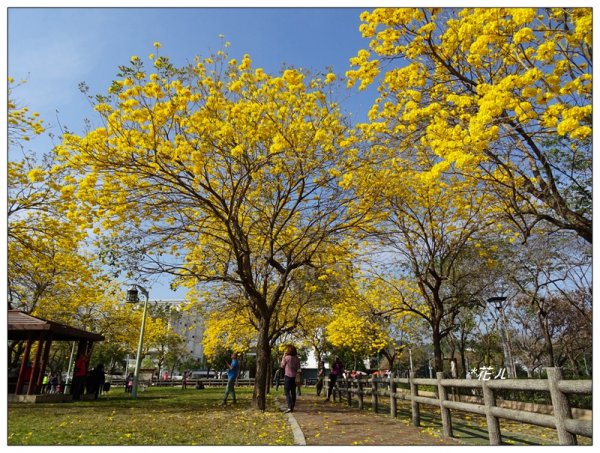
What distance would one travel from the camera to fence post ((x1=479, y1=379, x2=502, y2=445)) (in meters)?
4.63

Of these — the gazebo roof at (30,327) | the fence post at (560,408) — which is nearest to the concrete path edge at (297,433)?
the fence post at (560,408)

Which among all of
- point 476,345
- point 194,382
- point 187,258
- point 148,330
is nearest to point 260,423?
point 187,258

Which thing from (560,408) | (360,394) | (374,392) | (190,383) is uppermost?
(560,408)

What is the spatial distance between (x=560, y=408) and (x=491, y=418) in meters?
1.18

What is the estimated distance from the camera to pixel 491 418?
4.68 m

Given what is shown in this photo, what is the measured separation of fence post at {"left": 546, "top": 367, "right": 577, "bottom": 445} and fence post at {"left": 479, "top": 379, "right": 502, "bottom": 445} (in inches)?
41.6

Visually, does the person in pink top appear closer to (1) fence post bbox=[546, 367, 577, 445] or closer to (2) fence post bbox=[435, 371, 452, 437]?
(2) fence post bbox=[435, 371, 452, 437]

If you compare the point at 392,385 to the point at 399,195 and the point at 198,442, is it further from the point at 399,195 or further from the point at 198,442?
the point at 198,442

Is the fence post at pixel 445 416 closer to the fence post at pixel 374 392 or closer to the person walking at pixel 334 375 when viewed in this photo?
the fence post at pixel 374 392

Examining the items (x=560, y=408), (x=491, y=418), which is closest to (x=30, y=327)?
(x=491, y=418)

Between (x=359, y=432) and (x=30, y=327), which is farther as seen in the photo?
(x=30, y=327)

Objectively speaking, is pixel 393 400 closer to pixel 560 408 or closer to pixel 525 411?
pixel 525 411

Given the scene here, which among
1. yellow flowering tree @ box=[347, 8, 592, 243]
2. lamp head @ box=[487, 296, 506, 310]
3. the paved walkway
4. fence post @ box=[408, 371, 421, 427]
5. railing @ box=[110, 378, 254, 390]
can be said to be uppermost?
yellow flowering tree @ box=[347, 8, 592, 243]

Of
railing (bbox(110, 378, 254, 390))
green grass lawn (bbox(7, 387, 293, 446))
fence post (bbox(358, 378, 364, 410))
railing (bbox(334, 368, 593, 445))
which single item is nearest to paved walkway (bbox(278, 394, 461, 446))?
green grass lawn (bbox(7, 387, 293, 446))
